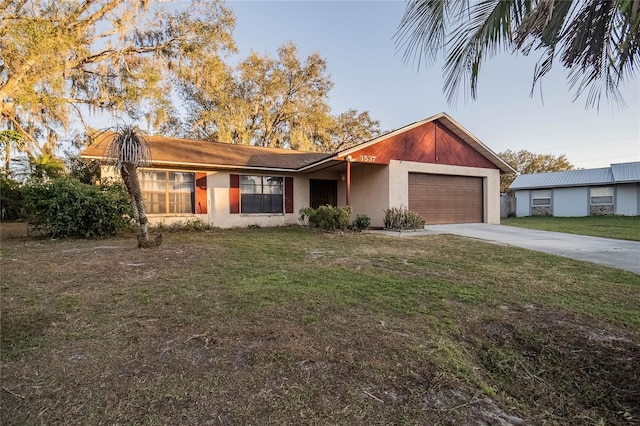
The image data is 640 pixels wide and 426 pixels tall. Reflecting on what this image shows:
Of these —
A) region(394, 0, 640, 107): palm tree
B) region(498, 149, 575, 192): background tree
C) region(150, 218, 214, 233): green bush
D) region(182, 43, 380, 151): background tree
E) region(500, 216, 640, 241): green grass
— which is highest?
region(182, 43, 380, 151): background tree

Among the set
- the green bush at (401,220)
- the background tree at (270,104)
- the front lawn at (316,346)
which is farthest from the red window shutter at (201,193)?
the background tree at (270,104)

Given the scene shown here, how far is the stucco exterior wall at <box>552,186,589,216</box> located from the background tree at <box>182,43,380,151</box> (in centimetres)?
1797

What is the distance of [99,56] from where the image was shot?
15.1 m

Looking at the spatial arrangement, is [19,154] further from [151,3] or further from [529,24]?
[529,24]

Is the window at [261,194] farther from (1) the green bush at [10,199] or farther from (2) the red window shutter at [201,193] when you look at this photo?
(1) the green bush at [10,199]

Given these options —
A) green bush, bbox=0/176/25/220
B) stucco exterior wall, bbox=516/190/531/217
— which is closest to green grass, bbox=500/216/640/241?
stucco exterior wall, bbox=516/190/531/217

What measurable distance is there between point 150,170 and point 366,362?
39.6 feet

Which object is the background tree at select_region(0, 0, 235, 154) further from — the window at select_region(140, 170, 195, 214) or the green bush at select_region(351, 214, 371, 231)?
the green bush at select_region(351, 214, 371, 231)

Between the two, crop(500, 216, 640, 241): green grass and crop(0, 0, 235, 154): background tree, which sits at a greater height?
crop(0, 0, 235, 154): background tree

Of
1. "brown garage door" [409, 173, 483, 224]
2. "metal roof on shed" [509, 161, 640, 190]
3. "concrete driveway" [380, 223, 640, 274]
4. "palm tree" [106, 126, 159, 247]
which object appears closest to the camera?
"concrete driveway" [380, 223, 640, 274]

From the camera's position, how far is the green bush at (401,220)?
12.8m

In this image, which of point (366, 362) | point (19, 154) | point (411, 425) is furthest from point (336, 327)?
point (19, 154)

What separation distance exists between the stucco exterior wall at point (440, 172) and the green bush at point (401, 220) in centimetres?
41

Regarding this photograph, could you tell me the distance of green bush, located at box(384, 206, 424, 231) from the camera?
1276cm
